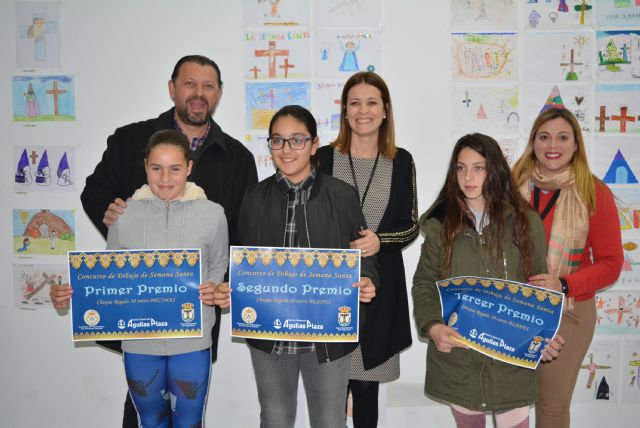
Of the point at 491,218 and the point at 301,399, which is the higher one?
the point at 491,218

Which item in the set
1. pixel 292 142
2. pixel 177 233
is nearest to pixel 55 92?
pixel 177 233

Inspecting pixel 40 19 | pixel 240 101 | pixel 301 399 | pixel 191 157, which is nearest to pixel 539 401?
pixel 301 399

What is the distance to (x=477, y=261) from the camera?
2.47m

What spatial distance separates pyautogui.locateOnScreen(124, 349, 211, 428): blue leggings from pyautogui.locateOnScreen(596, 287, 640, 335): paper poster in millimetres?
2935

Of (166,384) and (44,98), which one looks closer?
(166,384)

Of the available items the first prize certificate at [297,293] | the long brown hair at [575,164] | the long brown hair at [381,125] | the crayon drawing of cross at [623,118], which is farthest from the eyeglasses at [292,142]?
the crayon drawing of cross at [623,118]

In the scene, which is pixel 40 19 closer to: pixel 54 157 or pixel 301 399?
pixel 54 157

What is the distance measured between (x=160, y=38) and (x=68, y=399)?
9.36 ft

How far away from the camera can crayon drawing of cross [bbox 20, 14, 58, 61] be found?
3730 millimetres

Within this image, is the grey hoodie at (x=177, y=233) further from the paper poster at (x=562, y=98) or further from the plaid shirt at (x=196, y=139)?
the paper poster at (x=562, y=98)

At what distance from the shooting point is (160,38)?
371cm

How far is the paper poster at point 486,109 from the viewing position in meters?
3.65

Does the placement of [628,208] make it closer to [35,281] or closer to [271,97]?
[271,97]

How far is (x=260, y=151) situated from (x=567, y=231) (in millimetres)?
2118
